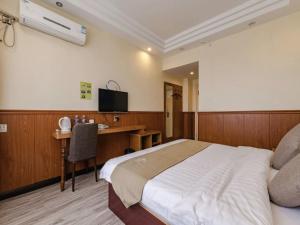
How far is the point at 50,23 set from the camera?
7.15ft

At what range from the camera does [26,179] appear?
210 cm

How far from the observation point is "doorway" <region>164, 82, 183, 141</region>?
205 inches

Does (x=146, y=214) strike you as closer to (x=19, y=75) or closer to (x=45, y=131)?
(x=45, y=131)

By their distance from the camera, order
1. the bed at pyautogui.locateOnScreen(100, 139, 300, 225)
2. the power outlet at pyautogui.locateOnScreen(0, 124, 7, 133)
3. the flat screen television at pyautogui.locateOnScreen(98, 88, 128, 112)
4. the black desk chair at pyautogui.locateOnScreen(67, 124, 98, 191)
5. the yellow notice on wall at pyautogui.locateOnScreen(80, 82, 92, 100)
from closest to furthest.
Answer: the bed at pyautogui.locateOnScreen(100, 139, 300, 225)
the power outlet at pyautogui.locateOnScreen(0, 124, 7, 133)
the black desk chair at pyautogui.locateOnScreen(67, 124, 98, 191)
the yellow notice on wall at pyautogui.locateOnScreen(80, 82, 92, 100)
the flat screen television at pyautogui.locateOnScreen(98, 88, 128, 112)

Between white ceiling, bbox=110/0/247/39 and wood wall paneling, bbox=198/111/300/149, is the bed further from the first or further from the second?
white ceiling, bbox=110/0/247/39

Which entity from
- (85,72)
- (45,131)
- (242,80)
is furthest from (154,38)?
(45,131)

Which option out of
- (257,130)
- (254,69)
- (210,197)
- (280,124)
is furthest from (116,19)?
(280,124)

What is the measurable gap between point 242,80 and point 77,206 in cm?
354

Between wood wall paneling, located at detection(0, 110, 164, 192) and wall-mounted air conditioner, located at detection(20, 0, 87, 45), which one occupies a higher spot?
wall-mounted air conditioner, located at detection(20, 0, 87, 45)

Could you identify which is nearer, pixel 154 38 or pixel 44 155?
pixel 44 155

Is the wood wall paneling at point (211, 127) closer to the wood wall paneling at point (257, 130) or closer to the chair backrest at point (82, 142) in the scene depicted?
the wood wall paneling at point (257, 130)

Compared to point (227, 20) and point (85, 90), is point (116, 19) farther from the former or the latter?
point (227, 20)

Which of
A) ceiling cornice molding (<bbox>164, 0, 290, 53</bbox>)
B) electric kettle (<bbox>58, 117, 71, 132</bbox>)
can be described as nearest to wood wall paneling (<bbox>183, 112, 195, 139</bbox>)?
ceiling cornice molding (<bbox>164, 0, 290, 53</bbox>)

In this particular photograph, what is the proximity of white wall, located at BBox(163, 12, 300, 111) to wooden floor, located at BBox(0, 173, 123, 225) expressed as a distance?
2916 millimetres
